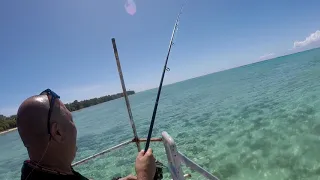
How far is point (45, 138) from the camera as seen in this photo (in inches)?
61.2

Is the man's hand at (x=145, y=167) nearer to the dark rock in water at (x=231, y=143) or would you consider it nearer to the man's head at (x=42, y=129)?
the man's head at (x=42, y=129)

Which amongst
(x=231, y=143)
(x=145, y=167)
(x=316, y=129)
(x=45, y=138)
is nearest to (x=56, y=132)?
(x=45, y=138)

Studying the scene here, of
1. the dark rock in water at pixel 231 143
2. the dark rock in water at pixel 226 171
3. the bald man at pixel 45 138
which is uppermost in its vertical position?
the bald man at pixel 45 138

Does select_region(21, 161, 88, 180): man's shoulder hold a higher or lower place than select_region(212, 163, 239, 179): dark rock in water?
higher

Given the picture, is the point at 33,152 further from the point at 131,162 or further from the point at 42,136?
the point at 131,162

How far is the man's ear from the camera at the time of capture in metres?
1.57

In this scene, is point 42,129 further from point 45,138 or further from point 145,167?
point 145,167

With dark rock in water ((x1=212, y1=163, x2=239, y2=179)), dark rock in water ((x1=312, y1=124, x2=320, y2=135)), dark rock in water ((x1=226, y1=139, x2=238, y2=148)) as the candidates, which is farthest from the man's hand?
dark rock in water ((x1=312, y1=124, x2=320, y2=135))

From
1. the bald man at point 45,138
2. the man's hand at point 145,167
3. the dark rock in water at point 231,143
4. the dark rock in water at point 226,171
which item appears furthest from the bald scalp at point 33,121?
the dark rock in water at point 231,143

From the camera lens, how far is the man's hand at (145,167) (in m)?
1.83

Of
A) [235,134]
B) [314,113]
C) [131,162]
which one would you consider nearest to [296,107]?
[314,113]

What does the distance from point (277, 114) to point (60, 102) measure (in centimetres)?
1391

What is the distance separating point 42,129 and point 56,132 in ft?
0.28

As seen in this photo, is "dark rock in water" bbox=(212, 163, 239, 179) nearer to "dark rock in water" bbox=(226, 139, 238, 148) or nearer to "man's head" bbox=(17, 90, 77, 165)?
"dark rock in water" bbox=(226, 139, 238, 148)
